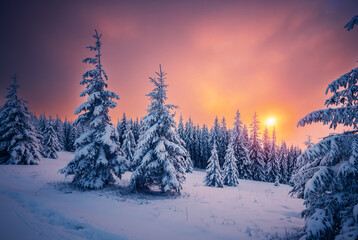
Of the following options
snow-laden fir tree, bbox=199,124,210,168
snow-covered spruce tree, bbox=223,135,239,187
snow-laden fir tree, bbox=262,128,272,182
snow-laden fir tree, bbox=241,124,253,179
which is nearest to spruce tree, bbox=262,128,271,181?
snow-laden fir tree, bbox=262,128,272,182

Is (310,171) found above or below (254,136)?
below

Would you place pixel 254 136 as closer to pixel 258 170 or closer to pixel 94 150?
pixel 258 170

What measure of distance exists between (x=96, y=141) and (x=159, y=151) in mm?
5517

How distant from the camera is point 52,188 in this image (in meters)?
12.6

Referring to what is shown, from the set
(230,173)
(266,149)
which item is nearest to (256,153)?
(266,149)

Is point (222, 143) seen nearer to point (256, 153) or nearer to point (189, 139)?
point (189, 139)

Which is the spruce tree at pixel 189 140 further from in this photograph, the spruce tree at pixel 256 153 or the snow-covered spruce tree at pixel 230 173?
the snow-covered spruce tree at pixel 230 173

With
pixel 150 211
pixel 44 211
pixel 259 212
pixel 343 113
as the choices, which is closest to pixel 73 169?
pixel 44 211

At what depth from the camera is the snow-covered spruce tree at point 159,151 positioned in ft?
41.9

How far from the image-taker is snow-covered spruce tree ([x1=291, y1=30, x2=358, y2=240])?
15.3ft

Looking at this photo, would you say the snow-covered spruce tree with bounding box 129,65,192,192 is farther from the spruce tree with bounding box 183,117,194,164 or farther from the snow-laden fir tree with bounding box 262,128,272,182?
the spruce tree with bounding box 183,117,194,164

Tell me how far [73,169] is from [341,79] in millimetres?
17196

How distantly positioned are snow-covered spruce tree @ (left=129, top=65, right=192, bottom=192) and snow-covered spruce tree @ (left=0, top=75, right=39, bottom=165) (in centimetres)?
A: 1926

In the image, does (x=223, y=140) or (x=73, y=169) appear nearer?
(x=73, y=169)
